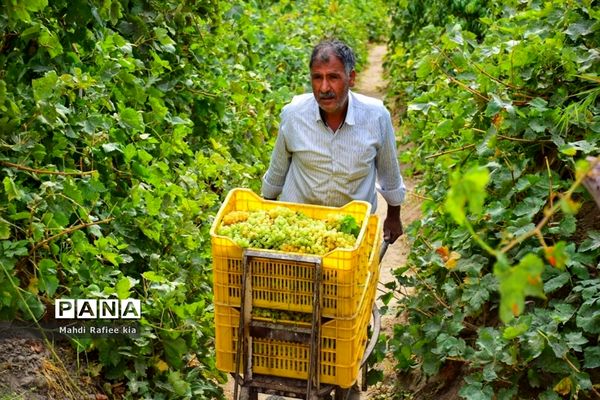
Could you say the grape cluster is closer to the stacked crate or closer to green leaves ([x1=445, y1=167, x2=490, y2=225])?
the stacked crate

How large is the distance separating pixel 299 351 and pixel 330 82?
1.36 m

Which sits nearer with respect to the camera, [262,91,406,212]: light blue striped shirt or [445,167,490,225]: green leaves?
[445,167,490,225]: green leaves

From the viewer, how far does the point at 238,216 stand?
3.96 meters

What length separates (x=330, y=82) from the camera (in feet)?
14.3

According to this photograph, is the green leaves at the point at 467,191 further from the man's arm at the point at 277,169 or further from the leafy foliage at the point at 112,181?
the man's arm at the point at 277,169

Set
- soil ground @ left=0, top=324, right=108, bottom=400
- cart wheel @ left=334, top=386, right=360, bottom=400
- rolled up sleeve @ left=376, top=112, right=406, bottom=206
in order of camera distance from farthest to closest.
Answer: rolled up sleeve @ left=376, top=112, right=406, bottom=206
cart wheel @ left=334, top=386, right=360, bottom=400
soil ground @ left=0, top=324, right=108, bottom=400

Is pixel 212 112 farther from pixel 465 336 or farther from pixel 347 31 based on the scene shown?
pixel 347 31

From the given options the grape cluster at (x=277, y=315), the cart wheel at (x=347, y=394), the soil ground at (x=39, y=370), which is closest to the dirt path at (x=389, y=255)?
the cart wheel at (x=347, y=394)

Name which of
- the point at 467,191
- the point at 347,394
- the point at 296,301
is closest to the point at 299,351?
the point at 296,301

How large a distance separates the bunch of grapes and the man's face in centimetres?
66

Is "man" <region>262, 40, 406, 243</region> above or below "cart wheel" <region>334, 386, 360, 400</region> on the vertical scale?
above

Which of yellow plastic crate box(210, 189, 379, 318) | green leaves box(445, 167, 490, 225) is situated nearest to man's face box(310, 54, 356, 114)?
yellow plastic crate box(210, 189, 379, 318)

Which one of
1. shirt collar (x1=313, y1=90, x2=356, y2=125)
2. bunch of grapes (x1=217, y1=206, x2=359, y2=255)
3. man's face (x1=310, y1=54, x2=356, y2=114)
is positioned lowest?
bunch of grapes (x1=217, y1=206, x2=359, y2=255)

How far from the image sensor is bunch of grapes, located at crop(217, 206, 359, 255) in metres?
3.70
